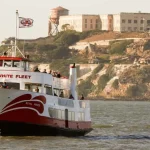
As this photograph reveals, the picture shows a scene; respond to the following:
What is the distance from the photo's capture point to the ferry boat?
58503mm

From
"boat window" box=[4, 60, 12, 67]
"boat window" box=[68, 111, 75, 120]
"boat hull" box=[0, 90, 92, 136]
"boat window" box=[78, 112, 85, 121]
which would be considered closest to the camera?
"boat hull" box=[0, 90, 92, 136]

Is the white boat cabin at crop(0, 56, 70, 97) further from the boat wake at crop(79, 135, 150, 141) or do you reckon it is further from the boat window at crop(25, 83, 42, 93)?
the boat wake at crop(79, 135, 150, 141)

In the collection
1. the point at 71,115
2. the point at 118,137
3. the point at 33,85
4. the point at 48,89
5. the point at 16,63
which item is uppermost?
the point at 16,63

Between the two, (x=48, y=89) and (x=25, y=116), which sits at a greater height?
(x=48, y=89)

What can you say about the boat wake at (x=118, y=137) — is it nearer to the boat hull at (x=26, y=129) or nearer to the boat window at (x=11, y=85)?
the boat hull at (x=26, y=129)

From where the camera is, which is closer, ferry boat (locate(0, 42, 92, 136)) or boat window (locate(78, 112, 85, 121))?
ferry boat (locate(0, 42, 92, 136))

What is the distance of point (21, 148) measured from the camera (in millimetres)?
54781

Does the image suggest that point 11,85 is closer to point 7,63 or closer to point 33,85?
point 7,63

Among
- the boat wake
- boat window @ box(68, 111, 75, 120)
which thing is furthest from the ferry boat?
the boat wake

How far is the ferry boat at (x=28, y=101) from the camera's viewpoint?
2303 inches

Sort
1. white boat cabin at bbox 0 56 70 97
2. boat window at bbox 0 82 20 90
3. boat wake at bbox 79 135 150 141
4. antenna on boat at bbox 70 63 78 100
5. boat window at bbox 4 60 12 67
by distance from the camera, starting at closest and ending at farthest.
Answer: white boat cabin at bbox 0 56 70 97 < boat window at bbox 0 82 20 90 < boat window at bbox 4 60 12 67 < antenna on boat at bbox 70 63 78 100 < boat wake at bbox 79 135 150 141

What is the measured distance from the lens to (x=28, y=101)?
2315 inches

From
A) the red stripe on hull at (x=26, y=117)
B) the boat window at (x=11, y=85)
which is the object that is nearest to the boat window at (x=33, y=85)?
the boat window at (x=11, y=85)

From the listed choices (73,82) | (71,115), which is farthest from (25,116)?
(73,82)
